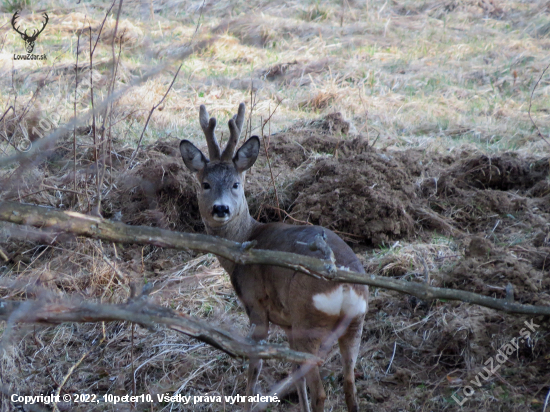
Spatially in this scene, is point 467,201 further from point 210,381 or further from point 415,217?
point 210,381

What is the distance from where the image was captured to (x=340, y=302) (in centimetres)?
369

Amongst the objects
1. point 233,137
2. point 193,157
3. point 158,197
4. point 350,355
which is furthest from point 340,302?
point 158,197

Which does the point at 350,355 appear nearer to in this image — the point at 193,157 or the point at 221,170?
the point at 221,170

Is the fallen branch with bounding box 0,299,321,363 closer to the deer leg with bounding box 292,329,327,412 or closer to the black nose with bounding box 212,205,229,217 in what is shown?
the deer leg with bounding box 292,329,327,412

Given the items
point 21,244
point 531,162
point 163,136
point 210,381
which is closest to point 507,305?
point 210,381

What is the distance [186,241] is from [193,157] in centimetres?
277

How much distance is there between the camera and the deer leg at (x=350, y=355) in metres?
3.84

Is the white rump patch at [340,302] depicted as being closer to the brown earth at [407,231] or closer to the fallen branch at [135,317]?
the brown earth at [407,231]

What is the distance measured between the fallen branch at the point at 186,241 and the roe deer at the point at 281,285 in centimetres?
36

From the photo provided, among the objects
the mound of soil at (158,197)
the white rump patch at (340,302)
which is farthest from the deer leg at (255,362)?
the mound of soil at (158,197)

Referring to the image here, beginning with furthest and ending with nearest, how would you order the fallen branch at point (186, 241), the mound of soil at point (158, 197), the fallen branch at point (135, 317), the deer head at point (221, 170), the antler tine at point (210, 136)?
1. the mound of soil at point (158, 197)
2. the antler tine at point (210, 136)
3. the deer head at point (221, 170)
4. the fallen branch at point (186, 241)
5. the fallen branch at point (135, 317)

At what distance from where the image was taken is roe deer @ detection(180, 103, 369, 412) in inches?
147

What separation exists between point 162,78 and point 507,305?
898cm

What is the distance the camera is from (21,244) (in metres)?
6.24
